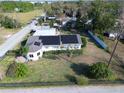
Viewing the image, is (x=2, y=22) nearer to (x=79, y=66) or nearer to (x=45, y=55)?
(x=45, y=55)

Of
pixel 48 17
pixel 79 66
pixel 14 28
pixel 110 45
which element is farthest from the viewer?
pixel 48 17

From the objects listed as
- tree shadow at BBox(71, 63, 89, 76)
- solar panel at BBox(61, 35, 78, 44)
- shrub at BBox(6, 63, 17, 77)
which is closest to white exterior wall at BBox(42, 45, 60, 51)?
solar panel at BBox(61, 35, 78, 44)

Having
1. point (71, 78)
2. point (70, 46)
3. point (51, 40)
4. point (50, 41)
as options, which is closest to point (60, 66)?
point (71, 78)

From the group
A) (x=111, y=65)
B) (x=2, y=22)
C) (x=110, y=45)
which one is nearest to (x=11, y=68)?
(x=111, y=65)

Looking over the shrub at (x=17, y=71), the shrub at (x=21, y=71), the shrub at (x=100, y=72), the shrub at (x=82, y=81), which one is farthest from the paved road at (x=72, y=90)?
the shrub at (x=17, y=71)

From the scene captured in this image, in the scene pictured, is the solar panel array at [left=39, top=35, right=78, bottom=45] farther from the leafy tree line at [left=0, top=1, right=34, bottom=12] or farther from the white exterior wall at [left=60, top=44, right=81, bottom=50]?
the leafy tree line at [left=0, top=1, right=34, bottom=12]

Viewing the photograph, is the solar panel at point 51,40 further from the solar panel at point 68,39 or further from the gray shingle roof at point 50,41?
the solar panel at point 68,39
